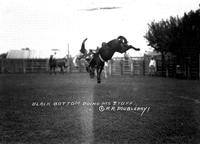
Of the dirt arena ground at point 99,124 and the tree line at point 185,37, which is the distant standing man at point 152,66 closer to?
the tree line at point 185,37

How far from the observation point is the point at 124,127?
5.45 meters

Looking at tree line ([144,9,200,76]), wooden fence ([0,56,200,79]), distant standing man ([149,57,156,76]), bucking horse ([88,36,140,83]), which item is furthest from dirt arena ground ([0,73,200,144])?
distant standing man ([149,57,156,76])

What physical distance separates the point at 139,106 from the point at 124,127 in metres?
2.51

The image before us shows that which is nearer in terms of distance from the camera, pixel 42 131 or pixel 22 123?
pixel 42 131

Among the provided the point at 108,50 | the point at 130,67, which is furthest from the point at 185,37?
the point at 130,67

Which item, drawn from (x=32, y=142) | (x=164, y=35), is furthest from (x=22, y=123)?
(x=164, y=35)

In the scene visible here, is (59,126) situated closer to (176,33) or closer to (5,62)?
(176,33)

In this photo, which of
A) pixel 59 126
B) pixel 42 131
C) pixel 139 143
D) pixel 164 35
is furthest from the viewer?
pixel 164 35

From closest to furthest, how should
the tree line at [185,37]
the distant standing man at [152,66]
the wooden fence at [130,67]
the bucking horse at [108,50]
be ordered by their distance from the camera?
1. the bucking horse at [108,50]
2. the tree line at [185,37]
3. the wooden fence at [130,67]
4. the distant standing man at [152,66]

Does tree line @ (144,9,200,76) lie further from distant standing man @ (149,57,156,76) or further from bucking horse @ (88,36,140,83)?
bucking horse @ (88,36,140,83)

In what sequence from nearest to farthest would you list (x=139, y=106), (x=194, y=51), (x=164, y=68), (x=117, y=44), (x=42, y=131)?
(x=42, y=131) < (x=139, y=106) < (x=117, y=44) < (x=194, y=51) < (x=164, y=68)
